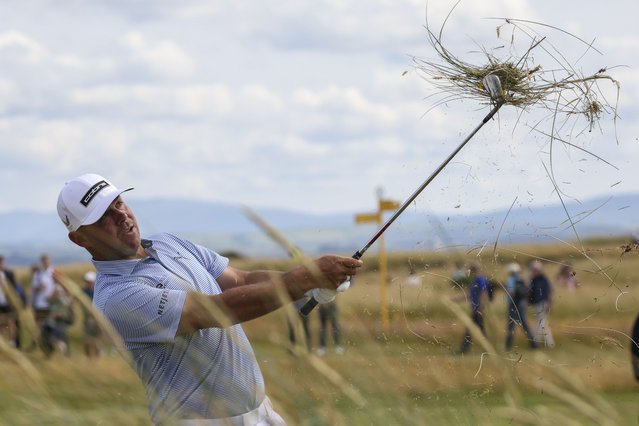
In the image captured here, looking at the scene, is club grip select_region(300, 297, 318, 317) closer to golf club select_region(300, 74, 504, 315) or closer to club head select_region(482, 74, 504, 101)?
golf club select_region(300, 74, 504, 315)

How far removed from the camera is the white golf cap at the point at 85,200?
483cm

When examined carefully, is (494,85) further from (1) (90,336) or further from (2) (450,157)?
(1) (90,336)

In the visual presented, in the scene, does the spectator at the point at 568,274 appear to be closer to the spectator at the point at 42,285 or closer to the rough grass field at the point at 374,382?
the rough grass field at the point at 374,382

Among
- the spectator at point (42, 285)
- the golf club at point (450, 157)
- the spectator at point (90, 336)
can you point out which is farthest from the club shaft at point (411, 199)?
the spectator at point (42, 285)

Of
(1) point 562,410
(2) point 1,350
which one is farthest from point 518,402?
(2) point 1,350

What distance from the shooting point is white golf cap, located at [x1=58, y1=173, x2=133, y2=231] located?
4.83 m

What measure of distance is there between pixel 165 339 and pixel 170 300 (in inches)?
5.8

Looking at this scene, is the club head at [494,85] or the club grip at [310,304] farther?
the club head at [494,85]

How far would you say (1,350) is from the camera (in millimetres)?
3129

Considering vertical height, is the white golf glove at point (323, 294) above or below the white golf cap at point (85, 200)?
below

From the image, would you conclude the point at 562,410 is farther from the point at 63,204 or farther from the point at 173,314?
the point at 63,204

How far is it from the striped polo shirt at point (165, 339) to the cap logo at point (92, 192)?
0.25 m

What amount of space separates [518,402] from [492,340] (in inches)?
11.8

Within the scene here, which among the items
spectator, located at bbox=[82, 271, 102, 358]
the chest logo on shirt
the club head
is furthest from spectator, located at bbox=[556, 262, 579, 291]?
spectator, located at bbox=[82, 271, 102, 358]
